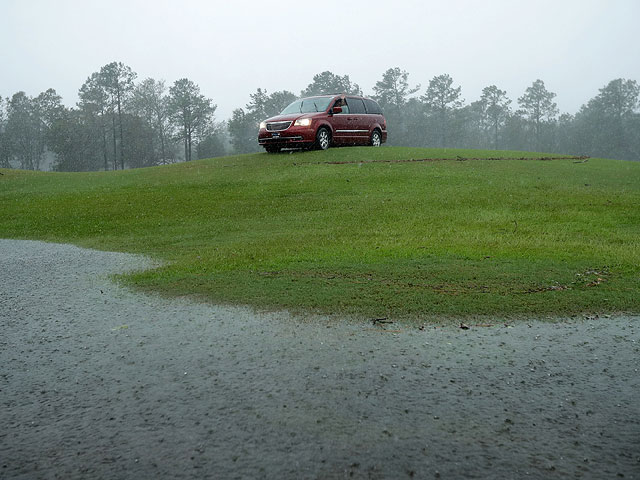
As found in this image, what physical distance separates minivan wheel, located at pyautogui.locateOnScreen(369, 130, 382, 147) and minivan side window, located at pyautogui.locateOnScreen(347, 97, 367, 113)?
51.6 inches

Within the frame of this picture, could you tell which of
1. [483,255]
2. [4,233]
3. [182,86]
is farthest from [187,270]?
[182,86]

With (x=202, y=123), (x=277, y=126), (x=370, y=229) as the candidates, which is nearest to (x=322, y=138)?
(x=277, y=126)

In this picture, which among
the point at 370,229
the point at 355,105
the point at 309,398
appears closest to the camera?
the point at 309,398

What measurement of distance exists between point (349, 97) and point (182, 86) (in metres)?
64.0

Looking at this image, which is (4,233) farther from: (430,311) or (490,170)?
(490,170)

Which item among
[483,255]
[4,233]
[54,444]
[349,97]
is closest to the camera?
[54,444]

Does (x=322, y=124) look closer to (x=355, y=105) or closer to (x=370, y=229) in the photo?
(x=355, y=105)

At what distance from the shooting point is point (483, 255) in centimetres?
828

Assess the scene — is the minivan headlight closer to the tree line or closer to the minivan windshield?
the minivan windshield

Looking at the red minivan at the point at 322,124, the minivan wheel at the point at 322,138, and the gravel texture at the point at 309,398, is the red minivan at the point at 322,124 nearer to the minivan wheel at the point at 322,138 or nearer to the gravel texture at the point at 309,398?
the minivan wheel at the point at 322,138

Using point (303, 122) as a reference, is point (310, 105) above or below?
above

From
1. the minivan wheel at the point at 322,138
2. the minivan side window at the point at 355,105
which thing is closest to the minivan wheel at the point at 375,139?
the minivan side window at the point at 355,105

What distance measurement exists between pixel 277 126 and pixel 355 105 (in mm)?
4109

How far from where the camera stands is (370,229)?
1103 centimetres
